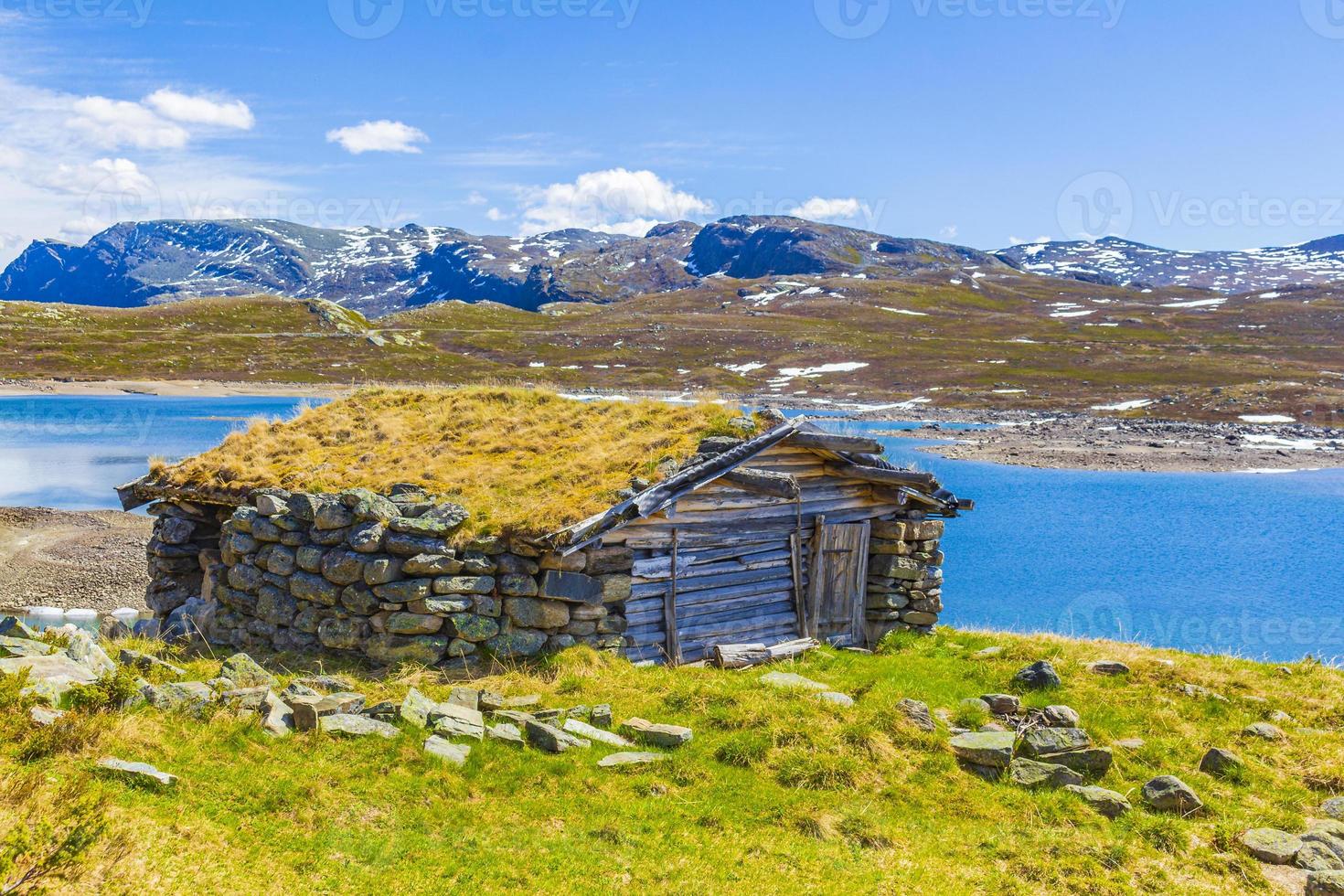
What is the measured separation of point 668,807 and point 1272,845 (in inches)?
243

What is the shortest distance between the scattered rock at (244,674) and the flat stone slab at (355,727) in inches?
68.9

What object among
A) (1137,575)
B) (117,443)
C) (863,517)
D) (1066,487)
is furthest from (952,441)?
(117,443)

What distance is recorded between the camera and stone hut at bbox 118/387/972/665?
46.4 feet

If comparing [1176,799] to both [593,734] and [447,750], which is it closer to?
[593,734]

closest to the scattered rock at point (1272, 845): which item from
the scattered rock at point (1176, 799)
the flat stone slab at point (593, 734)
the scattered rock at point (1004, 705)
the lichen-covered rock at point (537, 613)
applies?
the scattered rock at point (1176, 799)

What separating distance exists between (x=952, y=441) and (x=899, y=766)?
214ft

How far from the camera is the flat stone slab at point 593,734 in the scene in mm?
10719

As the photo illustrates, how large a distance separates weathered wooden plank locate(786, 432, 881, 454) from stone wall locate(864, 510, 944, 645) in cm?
206

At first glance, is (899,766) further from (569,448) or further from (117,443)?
(117,443)

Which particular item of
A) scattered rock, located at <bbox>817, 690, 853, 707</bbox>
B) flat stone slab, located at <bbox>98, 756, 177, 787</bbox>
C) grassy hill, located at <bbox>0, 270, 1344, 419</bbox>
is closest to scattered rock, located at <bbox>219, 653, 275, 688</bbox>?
flat stone slab, located at <bbox>98, 756, 177, 787</bbox>

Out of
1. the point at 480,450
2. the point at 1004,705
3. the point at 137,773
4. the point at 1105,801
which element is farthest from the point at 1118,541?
the point at 137,773

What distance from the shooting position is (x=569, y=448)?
1761 cm

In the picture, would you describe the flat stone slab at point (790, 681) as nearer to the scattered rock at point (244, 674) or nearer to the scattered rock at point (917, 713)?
the scattered rock at point (917, 713)

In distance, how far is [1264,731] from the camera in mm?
12078
